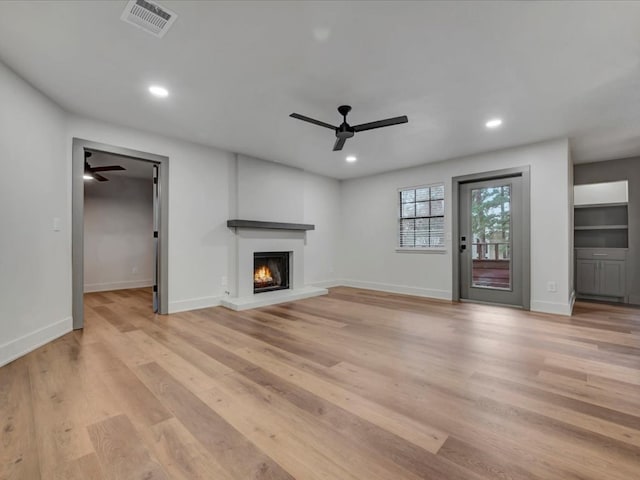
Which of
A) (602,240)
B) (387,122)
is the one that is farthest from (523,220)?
(387,122)

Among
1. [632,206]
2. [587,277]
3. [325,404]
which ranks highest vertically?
[632,206]

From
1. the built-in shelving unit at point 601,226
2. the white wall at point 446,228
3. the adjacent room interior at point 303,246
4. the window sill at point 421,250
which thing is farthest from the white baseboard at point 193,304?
the built-in shelving unit at point 601,226

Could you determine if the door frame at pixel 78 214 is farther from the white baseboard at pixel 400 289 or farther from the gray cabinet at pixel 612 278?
the gray cabinet at pixel 612 278

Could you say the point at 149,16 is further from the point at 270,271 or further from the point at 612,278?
the point at 612,278

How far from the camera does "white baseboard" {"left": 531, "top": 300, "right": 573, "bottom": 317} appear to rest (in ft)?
13.7

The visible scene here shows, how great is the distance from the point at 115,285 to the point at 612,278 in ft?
31.5

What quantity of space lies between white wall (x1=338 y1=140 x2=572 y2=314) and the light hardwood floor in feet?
3.80

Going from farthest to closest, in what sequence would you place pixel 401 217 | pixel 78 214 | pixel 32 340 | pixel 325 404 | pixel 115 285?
pixel 115 285 < pixel 401 217 < pixel 78 214 < pixel 32 340 < pixel 325 404

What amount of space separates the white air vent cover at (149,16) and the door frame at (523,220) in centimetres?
476

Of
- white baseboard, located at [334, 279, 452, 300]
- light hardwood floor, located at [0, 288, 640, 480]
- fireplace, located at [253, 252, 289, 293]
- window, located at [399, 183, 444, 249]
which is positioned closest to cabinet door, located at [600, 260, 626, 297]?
light hardwood floor, located at [0, 288, 640, 480]

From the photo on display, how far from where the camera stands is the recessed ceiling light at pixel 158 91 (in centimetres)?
286

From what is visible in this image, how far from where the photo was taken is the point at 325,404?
185 cm

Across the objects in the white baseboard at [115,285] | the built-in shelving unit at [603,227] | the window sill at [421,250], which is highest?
the built-in shelving unit at [603,227]

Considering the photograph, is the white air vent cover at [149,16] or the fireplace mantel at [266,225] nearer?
the white air vent cover at [149,16]
